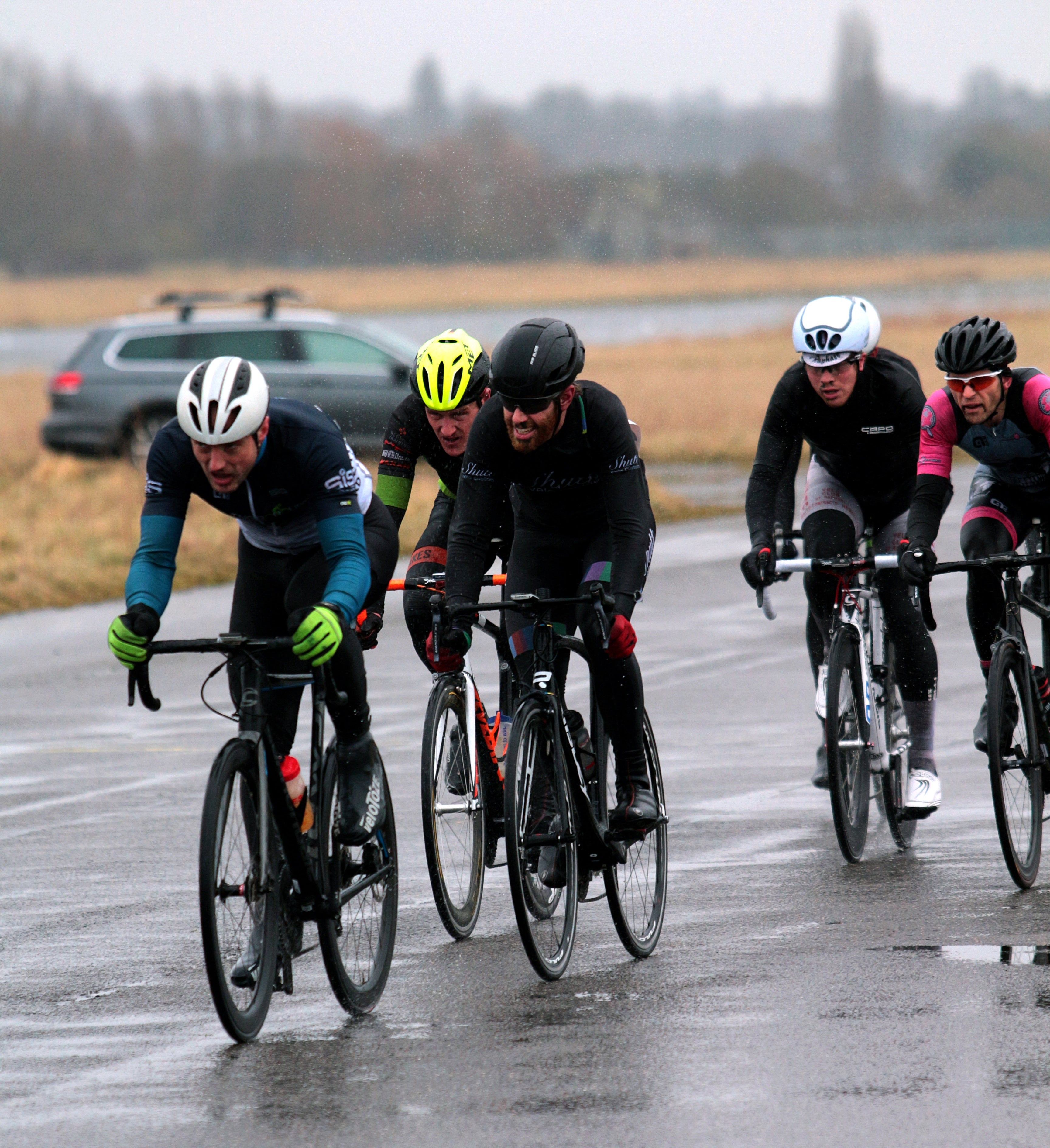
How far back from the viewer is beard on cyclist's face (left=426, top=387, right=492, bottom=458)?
7.24 m

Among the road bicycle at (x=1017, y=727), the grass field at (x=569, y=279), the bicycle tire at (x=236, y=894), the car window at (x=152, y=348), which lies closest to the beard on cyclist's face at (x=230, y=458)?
the bicycle tire at (x=236, y=894)

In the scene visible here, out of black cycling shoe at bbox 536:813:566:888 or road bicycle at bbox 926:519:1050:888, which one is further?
road bicycle at bbox 926:519:1050:888

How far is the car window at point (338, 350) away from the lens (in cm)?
2516

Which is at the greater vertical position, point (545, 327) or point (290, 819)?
point (545, 327)

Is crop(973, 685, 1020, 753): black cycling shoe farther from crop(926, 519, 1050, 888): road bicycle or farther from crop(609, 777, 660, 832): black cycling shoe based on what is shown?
crop(609, 777, 660, 832): black cycling shoe

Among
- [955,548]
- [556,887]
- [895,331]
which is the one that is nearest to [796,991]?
[556,887]

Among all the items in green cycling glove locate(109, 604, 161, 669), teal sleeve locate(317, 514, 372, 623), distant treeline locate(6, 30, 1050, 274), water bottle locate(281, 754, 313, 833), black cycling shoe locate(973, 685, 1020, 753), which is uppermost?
distant treeline locate(6, 30, 1050, 274)

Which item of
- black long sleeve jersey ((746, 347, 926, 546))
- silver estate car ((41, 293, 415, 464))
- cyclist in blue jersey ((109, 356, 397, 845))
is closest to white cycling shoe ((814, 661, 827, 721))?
black long sleeve jersey ((746, 347, 926, 546))

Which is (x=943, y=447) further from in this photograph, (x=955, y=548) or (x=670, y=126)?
(x=670, y=126)

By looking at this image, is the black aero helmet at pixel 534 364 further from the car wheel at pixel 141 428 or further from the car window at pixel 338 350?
the car wheel at pixel 141 428

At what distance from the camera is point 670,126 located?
4962cm

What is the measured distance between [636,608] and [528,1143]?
11066mm

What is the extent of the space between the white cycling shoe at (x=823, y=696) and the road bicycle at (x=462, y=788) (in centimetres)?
133

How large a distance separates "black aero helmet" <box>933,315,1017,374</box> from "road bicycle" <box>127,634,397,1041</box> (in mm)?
2839
